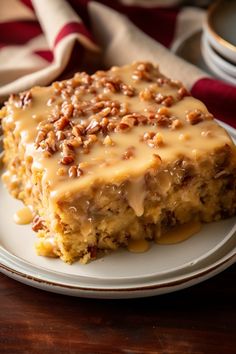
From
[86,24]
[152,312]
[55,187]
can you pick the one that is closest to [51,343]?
[152,312]

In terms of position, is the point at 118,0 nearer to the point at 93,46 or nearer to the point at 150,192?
the point at 93,46

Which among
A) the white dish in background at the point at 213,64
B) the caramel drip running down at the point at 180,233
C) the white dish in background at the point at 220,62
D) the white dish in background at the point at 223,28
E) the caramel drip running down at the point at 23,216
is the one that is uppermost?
the white dish in background at the point at 223,28

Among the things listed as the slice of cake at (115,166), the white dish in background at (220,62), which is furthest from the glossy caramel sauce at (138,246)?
the white dish in background at (220,62)

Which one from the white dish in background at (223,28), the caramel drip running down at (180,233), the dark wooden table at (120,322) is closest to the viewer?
the dark wooden table at (120,322)

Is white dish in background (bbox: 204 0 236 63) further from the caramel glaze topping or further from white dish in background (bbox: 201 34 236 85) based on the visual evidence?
the caramel glaze topping

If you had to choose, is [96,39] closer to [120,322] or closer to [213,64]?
[213,64]

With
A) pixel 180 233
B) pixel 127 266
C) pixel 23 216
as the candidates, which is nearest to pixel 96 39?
pixel 23 216

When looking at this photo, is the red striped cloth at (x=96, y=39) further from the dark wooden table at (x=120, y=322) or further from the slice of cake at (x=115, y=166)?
the dark wooden table at (x=120, y=322)
